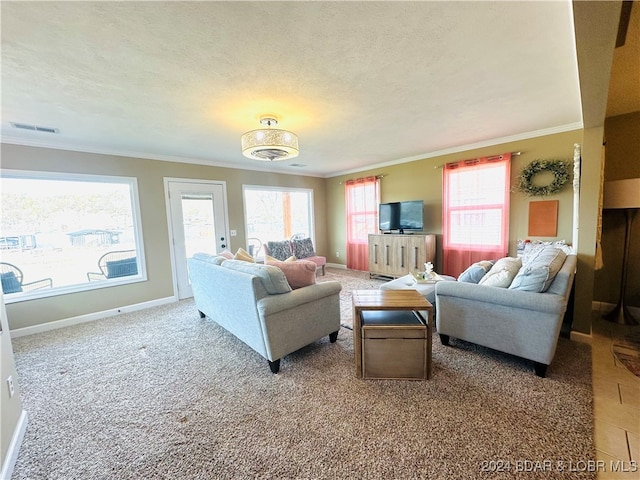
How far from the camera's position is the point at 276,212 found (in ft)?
19.6

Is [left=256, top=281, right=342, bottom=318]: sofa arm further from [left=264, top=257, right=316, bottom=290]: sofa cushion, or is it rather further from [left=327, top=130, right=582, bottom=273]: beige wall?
[left=327, top=130, right=582, bottom=273]: beige wall

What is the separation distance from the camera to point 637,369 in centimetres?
202

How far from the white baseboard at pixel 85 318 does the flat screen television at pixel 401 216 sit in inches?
162

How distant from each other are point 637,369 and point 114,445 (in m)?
3.79

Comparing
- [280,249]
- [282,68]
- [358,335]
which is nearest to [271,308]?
[358,335]

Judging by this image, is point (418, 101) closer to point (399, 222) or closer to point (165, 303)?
point (399, 222)

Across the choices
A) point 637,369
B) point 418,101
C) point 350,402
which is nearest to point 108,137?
point 418,101

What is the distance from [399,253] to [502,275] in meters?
2.59

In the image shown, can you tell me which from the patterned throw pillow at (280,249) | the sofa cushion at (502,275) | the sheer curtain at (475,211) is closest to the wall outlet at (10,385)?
the sofa cushion at (502,275)

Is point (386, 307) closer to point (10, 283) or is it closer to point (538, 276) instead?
point (538, 276)

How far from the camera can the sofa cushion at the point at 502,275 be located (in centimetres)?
218

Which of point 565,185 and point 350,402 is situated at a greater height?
point 565,185

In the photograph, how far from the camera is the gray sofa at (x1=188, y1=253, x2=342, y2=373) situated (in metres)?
2.10

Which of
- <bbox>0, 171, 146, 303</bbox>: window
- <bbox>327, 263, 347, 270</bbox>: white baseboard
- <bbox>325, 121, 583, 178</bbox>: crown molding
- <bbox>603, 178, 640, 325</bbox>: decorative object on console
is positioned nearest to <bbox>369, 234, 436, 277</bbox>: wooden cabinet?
<bbox>327, 263, 347, 270</bbox>: white baseboard
